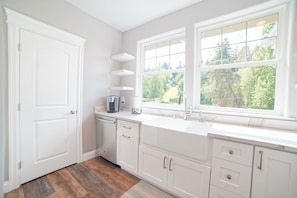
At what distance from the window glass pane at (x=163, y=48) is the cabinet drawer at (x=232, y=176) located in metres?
1.96

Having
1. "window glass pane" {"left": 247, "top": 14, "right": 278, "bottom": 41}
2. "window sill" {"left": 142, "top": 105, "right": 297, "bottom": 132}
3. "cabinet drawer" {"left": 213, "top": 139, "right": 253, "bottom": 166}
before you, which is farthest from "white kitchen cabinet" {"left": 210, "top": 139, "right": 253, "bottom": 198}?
"window glass pane" {"left": 247, "top": 14, "right": 278, "bottom": 41}

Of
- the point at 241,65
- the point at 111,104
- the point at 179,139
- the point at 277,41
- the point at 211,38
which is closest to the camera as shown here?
the point at 179,139

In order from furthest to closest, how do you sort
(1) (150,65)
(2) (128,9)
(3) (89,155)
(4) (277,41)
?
1. (1) (150,65)
2. (3) (89,155)
3. (2) (128,9)
4. (4) (277,41)

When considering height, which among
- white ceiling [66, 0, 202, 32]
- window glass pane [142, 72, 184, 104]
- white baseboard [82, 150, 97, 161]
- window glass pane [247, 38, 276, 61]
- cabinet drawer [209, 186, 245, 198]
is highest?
white ceiling [66, 0, 202, 32]

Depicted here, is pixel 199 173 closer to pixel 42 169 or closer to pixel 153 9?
pixel 42 169

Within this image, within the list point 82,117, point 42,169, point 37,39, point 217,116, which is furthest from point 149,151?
point 37,39

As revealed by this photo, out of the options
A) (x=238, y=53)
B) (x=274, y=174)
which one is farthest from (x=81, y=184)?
(x=238, y=53)

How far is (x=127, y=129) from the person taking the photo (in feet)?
6.35

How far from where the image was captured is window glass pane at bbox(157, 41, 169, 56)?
245cm

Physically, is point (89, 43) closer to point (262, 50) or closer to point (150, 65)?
point (150, 65)

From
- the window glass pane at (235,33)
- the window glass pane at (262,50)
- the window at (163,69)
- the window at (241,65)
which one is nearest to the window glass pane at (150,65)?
the window at (163,69)

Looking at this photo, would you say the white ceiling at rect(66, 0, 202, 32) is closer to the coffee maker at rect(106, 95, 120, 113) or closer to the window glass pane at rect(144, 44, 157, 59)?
the window glass pane at rect(144, 44, 157, 59)

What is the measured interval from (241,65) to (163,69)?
4.06ft

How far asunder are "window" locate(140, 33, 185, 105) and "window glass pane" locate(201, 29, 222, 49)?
1.10 feet
